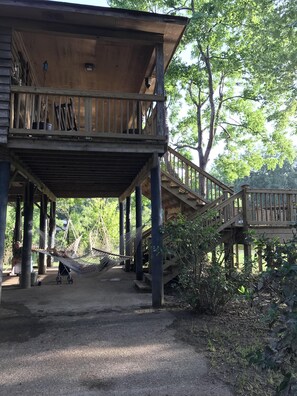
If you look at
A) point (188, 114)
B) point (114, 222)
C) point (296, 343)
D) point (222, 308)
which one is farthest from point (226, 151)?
point (296, 343)

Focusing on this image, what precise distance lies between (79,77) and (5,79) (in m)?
2.92

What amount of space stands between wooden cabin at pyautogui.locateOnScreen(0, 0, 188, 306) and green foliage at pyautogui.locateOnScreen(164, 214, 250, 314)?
0.49 m

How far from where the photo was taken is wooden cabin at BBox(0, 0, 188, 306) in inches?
225

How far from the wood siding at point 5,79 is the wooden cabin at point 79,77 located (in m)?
0.02

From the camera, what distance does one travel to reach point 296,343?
192 cm

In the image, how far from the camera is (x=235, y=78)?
16.8 metres

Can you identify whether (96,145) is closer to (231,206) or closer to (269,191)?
(231,206)

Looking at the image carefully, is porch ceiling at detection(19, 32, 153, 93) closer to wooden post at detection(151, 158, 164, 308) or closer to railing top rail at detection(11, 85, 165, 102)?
railing top rail at detection(11, 85, 165, 102)

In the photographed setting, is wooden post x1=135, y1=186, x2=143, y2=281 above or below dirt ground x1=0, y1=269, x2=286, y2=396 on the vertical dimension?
above

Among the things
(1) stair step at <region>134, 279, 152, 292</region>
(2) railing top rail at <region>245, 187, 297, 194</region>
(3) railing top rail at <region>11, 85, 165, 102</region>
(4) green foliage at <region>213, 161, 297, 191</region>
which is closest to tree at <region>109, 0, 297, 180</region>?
(2) railing top rail at <region>245, 187, 297, 194</region>

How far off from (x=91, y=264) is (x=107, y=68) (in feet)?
15.8

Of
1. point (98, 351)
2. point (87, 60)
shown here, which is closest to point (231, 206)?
point (87, 60)

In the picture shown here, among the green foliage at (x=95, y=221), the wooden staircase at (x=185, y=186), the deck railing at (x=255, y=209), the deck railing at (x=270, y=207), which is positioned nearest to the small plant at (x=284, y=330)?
the deck railing at (x=255, y=209)

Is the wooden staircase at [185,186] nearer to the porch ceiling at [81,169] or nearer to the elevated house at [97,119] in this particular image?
the elevated house at [97,119]
